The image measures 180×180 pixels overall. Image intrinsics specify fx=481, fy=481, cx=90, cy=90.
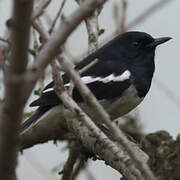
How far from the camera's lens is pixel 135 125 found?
14.7ft

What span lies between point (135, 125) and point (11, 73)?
3.41 metres

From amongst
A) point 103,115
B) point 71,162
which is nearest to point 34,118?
point 71,162

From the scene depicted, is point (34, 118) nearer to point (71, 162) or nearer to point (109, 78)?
point (71, 162)

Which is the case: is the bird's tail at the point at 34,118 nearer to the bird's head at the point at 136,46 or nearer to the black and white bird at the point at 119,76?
the black and white bird at the point at 119,76

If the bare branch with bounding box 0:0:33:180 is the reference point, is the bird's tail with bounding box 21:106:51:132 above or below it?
below

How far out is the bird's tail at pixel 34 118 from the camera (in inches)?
153

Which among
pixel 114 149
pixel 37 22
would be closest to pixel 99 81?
pixel 114 149

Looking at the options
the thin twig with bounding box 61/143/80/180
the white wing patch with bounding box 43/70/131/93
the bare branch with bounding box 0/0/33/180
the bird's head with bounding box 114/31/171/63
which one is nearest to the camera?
the bare branch with bounding box 0/0/33/180

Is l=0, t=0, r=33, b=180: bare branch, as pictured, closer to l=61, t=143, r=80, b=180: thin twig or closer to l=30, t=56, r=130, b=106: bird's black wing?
l=61, t=143, r=80, b=180: thin twig

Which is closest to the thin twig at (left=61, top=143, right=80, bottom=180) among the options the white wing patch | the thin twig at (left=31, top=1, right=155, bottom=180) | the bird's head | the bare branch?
the white wing patch

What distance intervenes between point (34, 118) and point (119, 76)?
33.2 inches

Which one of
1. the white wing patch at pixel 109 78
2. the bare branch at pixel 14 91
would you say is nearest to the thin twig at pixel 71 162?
the white wing patch at pixel 109 78

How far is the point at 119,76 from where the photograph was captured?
4.23 metres

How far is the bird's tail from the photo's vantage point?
153 inches
